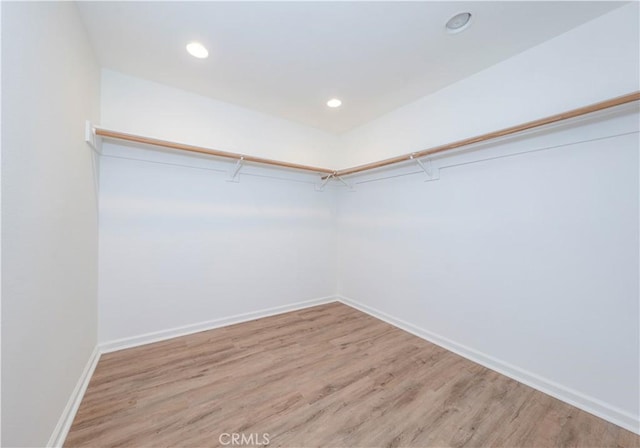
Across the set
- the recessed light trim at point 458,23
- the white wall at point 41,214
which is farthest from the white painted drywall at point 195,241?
the recessed light trim at point 458,23

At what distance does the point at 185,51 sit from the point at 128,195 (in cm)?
128

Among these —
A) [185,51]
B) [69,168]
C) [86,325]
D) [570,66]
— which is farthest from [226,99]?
[570,66]

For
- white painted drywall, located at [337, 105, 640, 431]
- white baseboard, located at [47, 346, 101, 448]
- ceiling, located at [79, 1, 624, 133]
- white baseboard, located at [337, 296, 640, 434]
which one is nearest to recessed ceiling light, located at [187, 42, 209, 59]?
ceiling, located at [79, 1, 624, 133]

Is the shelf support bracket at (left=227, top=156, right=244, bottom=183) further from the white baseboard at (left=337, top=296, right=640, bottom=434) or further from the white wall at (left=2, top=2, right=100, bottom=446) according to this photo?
the white baseboard at (left=337, top=296, right=640, bottom=434)

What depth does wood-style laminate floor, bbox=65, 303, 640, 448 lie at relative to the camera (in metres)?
1.29

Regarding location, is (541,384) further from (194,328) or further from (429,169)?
(194,328)

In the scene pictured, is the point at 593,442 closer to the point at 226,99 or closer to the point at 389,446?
the point at 389,446

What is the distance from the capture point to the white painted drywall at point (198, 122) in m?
2.14

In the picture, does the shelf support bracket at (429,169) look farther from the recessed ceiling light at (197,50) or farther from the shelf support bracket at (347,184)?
the recessed ceiling light at (197,50)

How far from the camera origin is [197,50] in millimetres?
1852

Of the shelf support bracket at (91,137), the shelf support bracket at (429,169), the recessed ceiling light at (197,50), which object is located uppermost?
the recessed ceiling light at (197,50)

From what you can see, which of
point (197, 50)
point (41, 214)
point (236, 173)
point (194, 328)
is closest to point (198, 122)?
point (236, 173)

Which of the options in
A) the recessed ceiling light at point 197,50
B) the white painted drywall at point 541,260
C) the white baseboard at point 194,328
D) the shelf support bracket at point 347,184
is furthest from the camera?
the shelf support bracket at point 347,184

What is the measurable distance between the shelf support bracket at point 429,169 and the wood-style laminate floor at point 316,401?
159 cm
